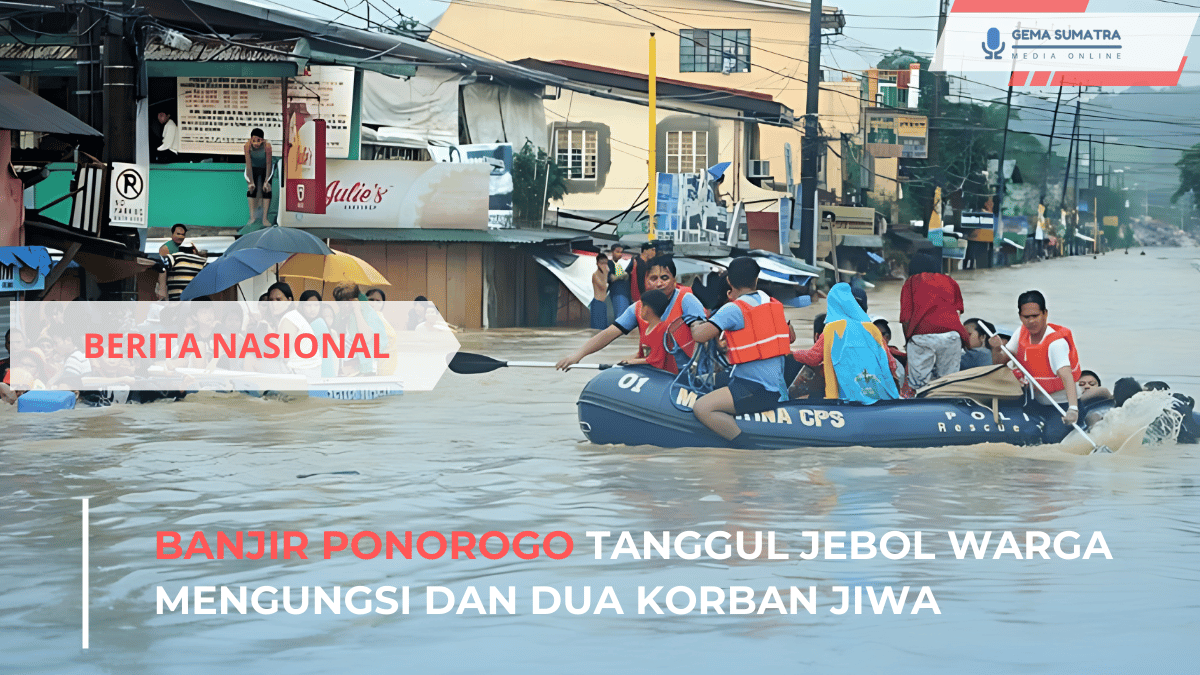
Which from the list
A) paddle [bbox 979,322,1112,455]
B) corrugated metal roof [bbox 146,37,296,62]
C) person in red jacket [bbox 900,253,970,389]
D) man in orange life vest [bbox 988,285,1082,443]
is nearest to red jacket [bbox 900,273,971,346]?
person in red jacket [bbox 900,253,970,389]

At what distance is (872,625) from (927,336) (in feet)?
22.6

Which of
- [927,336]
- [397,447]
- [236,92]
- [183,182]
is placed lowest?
[397,447]

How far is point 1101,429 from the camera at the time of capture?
40.6 feet

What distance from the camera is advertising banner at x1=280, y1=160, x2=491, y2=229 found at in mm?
25656

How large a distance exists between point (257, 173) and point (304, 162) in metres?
0.89

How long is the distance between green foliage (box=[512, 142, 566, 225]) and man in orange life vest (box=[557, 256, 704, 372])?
67.6 feet

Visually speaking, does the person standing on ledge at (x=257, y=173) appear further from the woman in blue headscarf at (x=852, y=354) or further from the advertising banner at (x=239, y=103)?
the woman in blue headscarf at (x=852, y=354)

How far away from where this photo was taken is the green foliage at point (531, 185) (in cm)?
3253

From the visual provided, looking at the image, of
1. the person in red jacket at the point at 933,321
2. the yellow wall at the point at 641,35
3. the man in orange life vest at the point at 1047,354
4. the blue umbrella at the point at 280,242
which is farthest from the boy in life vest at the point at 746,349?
the yellow wall at the point at 641,35

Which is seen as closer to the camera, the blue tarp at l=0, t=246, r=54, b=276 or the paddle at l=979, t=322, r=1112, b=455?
the paddle at l=979, t=322, r=1112, b=455

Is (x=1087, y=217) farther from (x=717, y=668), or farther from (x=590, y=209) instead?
(x=717, y=668)

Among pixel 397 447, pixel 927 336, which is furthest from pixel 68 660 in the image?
pixel 927 336

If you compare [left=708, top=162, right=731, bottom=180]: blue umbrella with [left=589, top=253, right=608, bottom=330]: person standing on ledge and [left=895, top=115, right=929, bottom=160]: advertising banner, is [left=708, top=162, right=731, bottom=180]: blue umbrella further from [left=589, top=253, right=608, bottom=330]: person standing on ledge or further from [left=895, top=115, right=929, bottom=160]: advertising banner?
[left=895, top=115, right=929, bottom=160]: advertising banner
